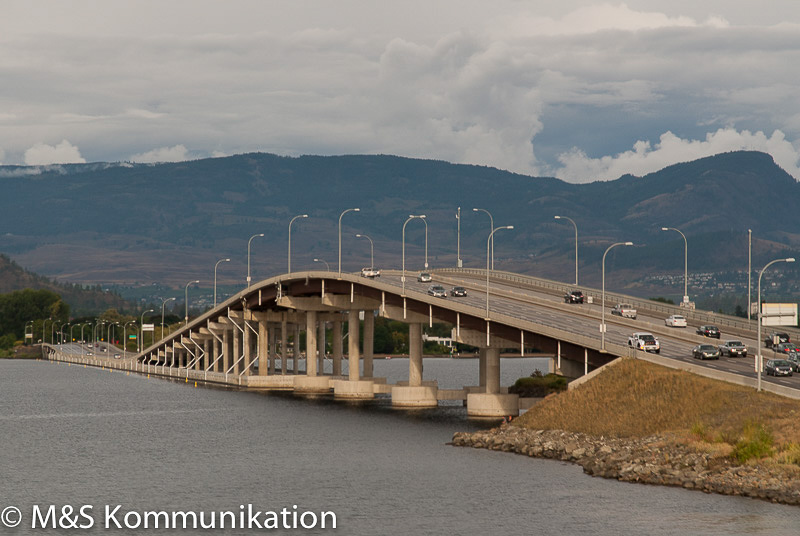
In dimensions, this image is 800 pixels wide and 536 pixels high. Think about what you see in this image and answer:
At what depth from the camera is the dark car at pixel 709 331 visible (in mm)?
105438

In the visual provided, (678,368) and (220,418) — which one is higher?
(678,368)

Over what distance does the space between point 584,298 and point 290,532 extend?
77.7 metres

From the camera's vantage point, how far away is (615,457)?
72562mm

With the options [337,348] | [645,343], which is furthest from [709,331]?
[337,348]

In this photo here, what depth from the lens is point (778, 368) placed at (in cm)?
8531

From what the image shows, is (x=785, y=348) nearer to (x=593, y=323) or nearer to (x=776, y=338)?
(x=776, y=338)

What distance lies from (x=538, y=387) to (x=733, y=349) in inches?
1239

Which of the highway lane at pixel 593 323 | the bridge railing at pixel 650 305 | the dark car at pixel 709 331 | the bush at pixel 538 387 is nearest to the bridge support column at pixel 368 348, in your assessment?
the bridge railing at pixel 650 305

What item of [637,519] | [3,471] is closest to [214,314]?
[3,471]

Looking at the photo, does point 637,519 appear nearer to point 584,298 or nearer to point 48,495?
point 48,495

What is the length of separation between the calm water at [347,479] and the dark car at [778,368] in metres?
19.2

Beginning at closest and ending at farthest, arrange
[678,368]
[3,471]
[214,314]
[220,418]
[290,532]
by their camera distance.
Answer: [290,532] → [3,471] → [678,368] → [220,418] → [214,314]

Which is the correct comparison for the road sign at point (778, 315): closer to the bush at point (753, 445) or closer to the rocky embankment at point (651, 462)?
the rocky embankment at point (651, 462)

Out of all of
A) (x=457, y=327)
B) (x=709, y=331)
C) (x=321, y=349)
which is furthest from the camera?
(x=321, y=349)
